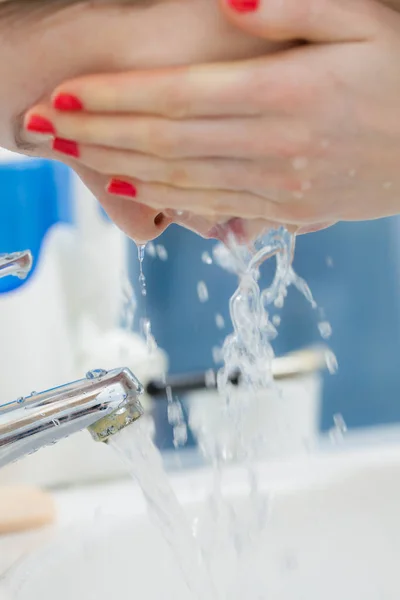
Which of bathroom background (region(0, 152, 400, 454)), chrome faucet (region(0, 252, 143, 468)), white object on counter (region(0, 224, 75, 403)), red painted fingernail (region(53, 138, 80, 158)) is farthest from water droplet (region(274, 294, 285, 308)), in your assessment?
red painted fingernail (region(53, 138, 80, 158))

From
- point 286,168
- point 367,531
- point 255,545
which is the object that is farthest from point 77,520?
point 286,168

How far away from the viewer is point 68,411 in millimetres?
406

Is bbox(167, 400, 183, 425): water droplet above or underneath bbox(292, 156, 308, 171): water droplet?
underneath

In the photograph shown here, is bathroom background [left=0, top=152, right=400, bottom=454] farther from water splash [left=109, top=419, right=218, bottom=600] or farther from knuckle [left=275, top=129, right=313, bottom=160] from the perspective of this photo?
knuckle [left=275, top=129, right=313, bottom=160]

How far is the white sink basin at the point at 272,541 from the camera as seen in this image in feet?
1.93

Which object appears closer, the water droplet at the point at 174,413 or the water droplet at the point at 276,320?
the water droplet at the point at 174,413

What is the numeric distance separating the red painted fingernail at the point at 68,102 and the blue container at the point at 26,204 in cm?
31

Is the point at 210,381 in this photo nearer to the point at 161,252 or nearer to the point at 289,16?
the point at 161,252

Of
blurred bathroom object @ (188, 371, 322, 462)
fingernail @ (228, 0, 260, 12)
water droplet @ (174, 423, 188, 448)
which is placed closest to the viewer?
fingernail @ (228, 0, 260, 12)

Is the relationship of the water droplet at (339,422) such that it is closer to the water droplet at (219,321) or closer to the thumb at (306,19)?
the water droplet at (219,321)

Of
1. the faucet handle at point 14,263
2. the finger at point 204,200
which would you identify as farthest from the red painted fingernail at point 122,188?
the faucet handle at point 14,263

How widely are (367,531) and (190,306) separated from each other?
35 cm

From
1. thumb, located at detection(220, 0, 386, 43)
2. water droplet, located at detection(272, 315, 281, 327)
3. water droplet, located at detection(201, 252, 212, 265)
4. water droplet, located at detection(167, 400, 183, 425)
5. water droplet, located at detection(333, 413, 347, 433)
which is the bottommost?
water droplet, located at detection(333, 413, 347, 433)

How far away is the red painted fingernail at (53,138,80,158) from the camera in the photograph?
303 mm
